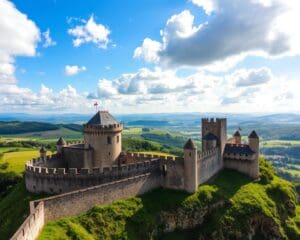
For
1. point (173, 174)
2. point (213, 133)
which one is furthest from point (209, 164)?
point (173, 174)

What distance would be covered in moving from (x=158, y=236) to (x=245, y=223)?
13538 mm

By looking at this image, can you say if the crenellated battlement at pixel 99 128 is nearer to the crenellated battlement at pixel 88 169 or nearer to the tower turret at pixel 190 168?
the crenellated battlement at pixel 88 169

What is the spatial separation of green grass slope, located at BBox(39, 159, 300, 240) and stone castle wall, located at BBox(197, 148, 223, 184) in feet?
4.37

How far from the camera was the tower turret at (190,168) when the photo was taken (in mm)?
45656

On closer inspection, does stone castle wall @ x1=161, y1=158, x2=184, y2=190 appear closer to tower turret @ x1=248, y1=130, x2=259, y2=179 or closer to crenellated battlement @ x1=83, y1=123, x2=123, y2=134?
crenellated battlement @ x1=83, y1=123, x2=123, y2=134

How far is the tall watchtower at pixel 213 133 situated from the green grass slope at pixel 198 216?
5.96 metres

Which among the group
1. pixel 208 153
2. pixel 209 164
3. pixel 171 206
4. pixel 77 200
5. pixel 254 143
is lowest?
pixel 171 206

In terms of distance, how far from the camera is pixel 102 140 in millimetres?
49781

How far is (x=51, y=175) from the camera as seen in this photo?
41.4m

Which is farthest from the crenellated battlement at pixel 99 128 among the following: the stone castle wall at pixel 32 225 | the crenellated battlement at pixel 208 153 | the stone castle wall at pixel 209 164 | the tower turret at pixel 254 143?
the tower turret at pixel 254 143

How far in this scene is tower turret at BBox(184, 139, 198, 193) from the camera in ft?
150

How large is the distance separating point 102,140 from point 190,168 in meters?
14.3

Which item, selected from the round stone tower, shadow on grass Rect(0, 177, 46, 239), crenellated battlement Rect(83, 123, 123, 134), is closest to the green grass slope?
shadow on grass Rect(0, 177, 46, 239)

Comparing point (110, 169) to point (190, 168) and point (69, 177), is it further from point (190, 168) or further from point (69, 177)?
point (190, 168)
